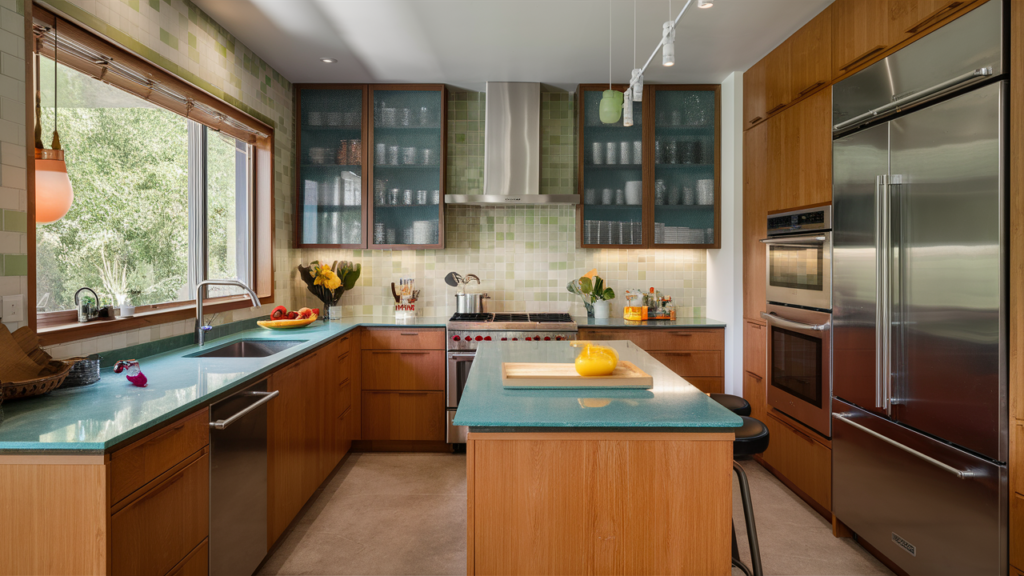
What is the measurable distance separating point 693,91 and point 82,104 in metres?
3.75

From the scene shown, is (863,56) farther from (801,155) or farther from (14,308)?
(14,308)

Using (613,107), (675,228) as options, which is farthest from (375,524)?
(675,228)

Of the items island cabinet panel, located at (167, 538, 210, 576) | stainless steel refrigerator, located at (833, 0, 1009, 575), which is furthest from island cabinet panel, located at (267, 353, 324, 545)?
stainless steel refrigerator, located at (833, 0, 1009, 575)

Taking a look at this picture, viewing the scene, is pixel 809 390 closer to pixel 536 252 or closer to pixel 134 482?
pixel 536 252

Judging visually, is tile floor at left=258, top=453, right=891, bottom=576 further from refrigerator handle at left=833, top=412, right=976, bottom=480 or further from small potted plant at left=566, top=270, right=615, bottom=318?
small potted plant at left=566, top=270, right=615, bottom=318

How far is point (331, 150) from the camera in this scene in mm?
4199

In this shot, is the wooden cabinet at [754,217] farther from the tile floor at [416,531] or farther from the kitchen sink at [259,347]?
the kitchen sink at [259,347]

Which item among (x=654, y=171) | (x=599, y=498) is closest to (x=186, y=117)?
(x=599, y=498)

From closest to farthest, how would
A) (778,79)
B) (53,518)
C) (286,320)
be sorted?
(53,518)
(778,79)
(286,320)

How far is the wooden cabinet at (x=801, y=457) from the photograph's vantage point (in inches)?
111

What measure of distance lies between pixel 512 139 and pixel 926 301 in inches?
114

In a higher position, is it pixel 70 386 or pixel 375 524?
pixel 70 386

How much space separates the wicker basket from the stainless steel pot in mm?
2685

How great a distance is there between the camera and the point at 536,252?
14.9 ft
